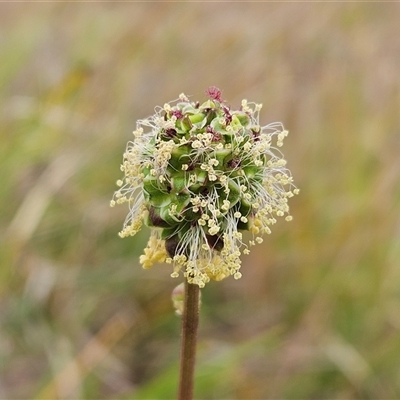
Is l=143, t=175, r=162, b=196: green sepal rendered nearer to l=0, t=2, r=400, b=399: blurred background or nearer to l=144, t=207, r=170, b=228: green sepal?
l=144, t=207, r=170, b=228: green sepal

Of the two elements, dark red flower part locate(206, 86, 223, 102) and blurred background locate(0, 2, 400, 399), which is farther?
blurred background locate(0, 2, 400, 399)

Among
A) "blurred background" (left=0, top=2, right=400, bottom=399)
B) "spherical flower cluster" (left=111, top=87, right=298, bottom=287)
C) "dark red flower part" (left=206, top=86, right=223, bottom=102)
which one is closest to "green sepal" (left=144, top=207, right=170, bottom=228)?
"spherical flower cluster" (left=111, top=87, right=298, bottom=287)

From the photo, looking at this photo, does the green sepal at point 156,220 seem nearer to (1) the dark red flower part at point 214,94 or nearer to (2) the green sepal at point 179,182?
(2) the green sepal at point 179,182

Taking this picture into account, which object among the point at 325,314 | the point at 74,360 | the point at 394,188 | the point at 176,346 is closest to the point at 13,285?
the point at 74,360

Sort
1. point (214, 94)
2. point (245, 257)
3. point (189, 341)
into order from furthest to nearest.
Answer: point (245, 257)
point (214, 94)
point (189, 341)

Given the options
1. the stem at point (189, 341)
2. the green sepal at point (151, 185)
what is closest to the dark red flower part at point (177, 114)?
the green sepal at point (151, 185)

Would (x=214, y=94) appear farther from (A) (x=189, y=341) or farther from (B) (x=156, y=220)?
(A) (x=189, y=341)

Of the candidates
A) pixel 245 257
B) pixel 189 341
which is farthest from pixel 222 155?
pixel 245 257

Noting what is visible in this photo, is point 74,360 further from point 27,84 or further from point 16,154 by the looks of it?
point 27,84
